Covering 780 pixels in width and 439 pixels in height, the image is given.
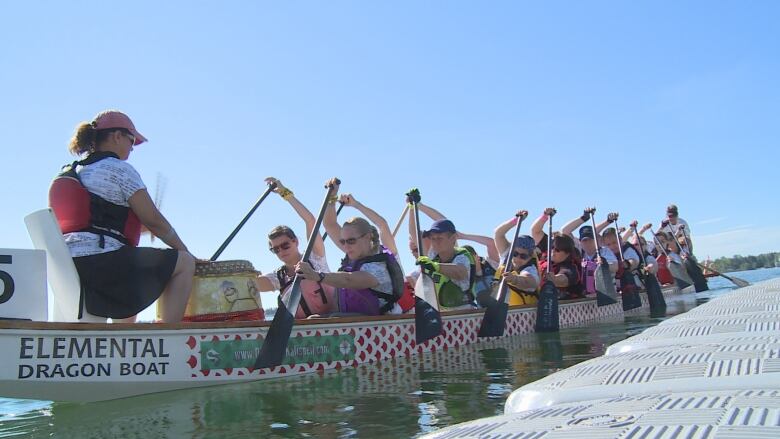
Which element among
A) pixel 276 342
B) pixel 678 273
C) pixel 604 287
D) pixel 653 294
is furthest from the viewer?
pixel 678 273

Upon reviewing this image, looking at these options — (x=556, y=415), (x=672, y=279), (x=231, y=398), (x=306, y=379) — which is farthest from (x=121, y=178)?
(x=672, y=279)

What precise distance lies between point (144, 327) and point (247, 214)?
304cm

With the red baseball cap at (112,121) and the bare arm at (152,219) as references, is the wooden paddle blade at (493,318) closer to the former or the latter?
the bare arm at (152,219)

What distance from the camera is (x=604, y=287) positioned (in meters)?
11.9

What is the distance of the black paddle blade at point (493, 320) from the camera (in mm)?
8156

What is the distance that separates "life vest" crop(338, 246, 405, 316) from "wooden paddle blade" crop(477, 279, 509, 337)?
6.17ft

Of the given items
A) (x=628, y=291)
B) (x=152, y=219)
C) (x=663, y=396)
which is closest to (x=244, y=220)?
(x=152, y=219)

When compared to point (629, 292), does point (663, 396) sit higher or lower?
lower

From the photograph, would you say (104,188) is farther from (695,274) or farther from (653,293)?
(695,274)

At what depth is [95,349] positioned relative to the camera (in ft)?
14.6

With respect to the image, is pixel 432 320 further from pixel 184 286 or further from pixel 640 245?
pixel 640 245

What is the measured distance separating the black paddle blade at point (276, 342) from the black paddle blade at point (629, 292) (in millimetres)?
9990

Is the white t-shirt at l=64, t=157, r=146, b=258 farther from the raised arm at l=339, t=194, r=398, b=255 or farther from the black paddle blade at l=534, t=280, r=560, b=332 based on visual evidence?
the black paddle blade at l=534, t=280, r=560, b=332

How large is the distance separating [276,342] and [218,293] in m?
0.67
